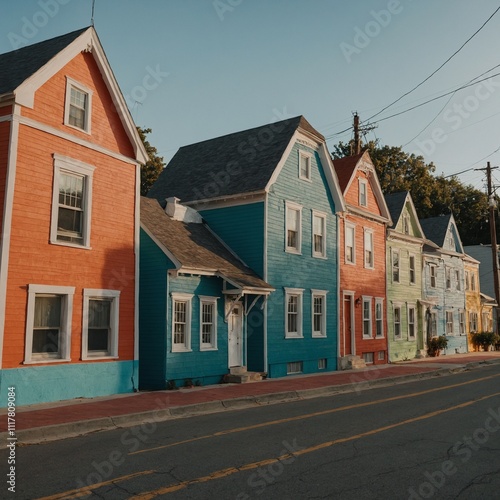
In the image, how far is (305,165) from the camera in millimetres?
25328

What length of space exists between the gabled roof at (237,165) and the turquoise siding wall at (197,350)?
15.6 ft

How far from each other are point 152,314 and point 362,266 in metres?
14.0

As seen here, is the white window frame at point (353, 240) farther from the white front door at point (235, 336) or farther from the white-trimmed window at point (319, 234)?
the white front door at point (235, 336)

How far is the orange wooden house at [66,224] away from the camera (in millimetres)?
13836

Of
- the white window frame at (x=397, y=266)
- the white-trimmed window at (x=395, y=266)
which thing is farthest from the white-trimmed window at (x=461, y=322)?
the white-trimmed window at (x=395, y=266)

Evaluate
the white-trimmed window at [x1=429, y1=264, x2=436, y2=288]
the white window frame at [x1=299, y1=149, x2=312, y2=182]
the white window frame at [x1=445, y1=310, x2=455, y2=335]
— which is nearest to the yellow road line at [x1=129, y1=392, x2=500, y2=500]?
the white window frame at [x1=299, y1=149, x2=312, y2=182]

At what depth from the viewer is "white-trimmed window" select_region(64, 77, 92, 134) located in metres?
15.7

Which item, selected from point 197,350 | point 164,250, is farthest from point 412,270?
point 164,250

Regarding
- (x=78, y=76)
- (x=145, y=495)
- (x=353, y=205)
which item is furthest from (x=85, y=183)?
(x=353, y=205)

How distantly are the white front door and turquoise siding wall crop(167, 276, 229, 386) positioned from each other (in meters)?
0.50

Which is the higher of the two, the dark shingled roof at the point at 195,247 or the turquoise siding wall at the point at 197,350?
the dark shingled roof at the point at 195,247

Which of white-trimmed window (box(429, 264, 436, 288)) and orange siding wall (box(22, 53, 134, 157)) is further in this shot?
white-trimmed window (box(429, 264, 436, 288))

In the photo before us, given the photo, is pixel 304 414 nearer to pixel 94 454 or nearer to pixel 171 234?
pixel 94 454
